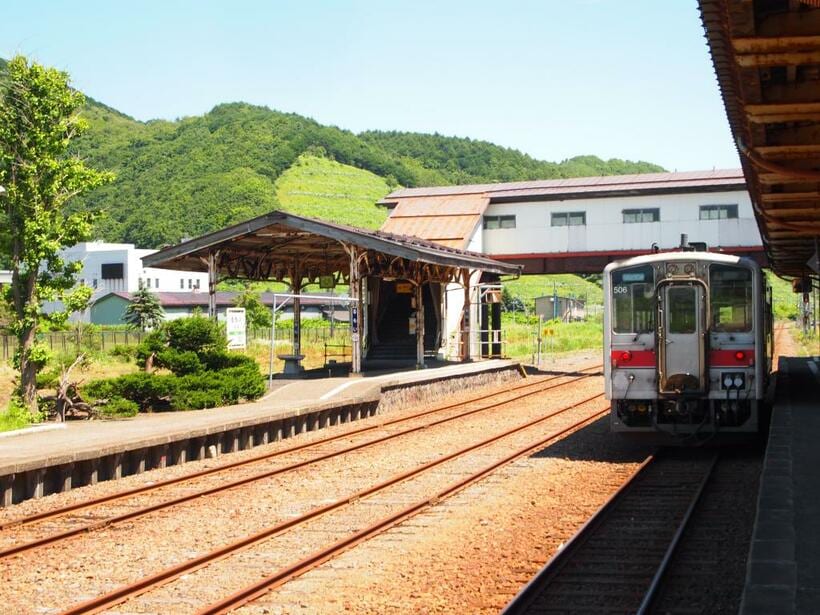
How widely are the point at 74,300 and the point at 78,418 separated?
225 cm

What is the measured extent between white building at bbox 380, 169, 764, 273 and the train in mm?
20846

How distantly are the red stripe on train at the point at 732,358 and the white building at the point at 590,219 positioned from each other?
21.0 m

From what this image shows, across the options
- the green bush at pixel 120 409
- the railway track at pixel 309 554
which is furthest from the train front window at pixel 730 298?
the green bush at pixel 120 409

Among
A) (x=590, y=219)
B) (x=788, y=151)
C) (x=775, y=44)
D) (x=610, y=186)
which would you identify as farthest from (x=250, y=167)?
(x=775, y=44)

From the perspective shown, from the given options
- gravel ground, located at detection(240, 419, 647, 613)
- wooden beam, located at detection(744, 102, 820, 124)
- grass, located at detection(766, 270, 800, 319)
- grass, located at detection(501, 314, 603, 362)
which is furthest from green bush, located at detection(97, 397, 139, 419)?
grass, located at detection(766, 270, 800, 319)

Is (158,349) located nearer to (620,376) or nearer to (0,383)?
(620,376)

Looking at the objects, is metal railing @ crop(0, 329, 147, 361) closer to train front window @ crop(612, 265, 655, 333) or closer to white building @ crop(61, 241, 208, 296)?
white building @ crop(61, 241, 208, 296)

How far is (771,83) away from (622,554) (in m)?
4.25

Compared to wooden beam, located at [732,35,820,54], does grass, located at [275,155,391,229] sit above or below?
above

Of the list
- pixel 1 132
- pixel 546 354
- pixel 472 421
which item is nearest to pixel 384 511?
pixel 472 421

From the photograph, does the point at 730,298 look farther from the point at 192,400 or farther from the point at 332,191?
the point at 332,191

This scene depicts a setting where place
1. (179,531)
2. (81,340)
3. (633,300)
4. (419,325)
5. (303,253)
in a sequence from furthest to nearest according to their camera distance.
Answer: (81,340) → (419,325) → (303,253) → (633,300) → (179,531)

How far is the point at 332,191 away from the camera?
140625mm

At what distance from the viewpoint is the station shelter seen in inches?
984
